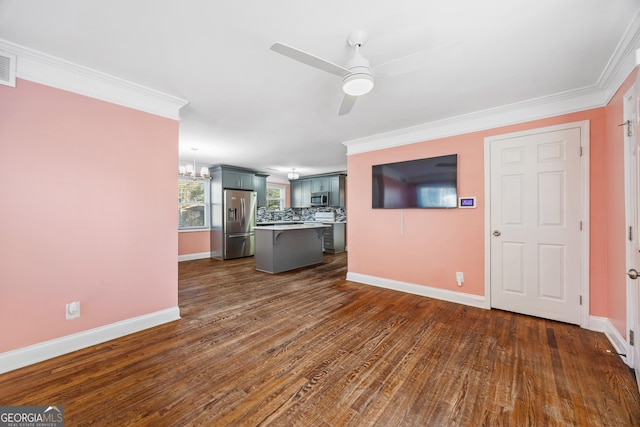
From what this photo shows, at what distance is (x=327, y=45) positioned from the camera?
184cm

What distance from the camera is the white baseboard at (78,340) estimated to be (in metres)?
1.93

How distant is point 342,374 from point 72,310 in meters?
2.37

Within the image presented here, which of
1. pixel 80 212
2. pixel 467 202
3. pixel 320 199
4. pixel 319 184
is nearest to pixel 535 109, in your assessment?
pixel 467 202

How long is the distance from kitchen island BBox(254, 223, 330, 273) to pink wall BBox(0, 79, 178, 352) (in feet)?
7.37

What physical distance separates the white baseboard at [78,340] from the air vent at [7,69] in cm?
206

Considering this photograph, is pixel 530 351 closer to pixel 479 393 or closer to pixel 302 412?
pixel 479 393

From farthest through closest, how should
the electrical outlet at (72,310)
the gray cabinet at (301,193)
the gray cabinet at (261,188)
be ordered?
the gray cabinet at (301,193) < the gray cabinet at (261,188) < the electrical outlet at (72,310)

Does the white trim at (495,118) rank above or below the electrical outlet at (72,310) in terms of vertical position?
above

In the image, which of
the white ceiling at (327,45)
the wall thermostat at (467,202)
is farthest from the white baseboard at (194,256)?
the wall thermostat at (467,202)

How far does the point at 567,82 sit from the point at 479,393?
114 inches

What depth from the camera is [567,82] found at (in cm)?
242

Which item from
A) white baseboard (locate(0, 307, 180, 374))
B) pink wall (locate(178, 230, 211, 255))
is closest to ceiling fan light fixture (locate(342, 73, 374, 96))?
white baseboard (locate(0, 307, 180, 374))

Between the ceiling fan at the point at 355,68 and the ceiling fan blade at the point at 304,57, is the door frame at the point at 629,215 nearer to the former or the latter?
the ceiling fan at the point at 355,68

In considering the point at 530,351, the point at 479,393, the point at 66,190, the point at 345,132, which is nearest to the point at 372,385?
the point at 479,393
